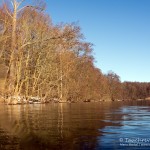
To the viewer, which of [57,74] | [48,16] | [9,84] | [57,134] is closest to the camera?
[57,134]

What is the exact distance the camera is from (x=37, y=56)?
154 feet

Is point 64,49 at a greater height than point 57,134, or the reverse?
point 64,49

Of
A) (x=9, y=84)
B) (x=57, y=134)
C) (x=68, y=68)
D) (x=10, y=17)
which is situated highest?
(x=10, y=17)

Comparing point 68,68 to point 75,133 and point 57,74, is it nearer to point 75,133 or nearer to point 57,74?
point 57,74

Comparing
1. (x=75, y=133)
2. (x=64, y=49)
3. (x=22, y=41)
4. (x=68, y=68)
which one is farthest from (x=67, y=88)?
(x=75, y=133)

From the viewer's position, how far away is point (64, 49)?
54.9 metres

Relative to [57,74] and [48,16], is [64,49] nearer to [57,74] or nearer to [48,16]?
[57,74]

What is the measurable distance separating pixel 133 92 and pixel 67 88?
85.3 metres

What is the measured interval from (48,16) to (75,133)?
38.7 metres

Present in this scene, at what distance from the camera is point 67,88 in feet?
195

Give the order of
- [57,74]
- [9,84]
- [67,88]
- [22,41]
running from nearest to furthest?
1. [9,84]
2. [22,41]
3. [57,74]
4. [67,88]

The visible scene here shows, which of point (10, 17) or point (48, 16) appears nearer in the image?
point (10, 17)

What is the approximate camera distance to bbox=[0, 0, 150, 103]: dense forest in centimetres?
3816

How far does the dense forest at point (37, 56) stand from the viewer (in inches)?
1502
